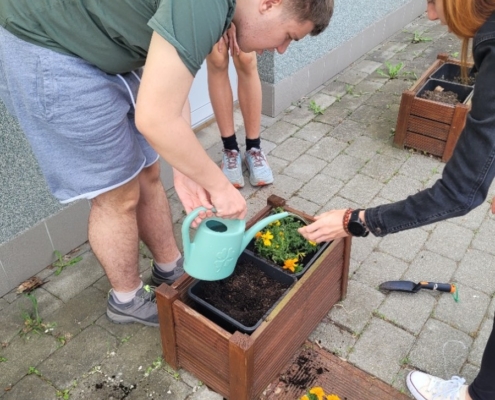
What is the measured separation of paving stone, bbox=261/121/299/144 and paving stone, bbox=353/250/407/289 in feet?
4.45

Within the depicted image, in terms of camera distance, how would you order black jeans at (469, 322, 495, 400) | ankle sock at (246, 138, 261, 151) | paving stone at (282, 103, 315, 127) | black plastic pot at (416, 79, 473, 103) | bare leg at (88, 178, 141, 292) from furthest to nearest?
paving stone at (282, 103, 315, 127) → black plastic pot at (416, 79, 473, 103) → ankle sock at (246, 138, 261, 151) → bare leg at (88, 178, 141, 292) → black jeans at (469, 322, 495, 400)

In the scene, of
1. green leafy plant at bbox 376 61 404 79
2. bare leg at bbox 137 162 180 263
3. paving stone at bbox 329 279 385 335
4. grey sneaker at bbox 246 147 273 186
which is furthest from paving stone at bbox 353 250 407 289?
green leafy plant at bbox 376 61 404 79

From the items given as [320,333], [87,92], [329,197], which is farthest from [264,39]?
[329,197]

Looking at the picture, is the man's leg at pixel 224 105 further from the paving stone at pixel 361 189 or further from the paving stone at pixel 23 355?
the paving stone at pixel 23 355

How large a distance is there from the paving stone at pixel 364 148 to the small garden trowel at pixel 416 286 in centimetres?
126

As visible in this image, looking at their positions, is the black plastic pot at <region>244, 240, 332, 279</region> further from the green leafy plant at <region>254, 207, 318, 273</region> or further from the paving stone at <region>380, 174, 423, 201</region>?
the paving stone at <region>380, 174, 423, 201</region>

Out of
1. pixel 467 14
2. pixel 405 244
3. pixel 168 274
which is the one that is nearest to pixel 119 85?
pixel 168 274

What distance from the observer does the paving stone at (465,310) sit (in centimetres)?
227

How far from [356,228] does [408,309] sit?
3.02 ft

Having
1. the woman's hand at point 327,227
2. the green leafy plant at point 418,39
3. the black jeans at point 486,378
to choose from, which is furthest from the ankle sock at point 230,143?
the green leafy plant at point 418,39

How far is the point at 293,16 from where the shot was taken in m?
1.49

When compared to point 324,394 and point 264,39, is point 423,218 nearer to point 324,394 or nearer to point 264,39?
point 264,39

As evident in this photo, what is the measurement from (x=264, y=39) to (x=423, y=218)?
0.73 meters

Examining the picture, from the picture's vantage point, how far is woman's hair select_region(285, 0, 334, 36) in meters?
1.47
